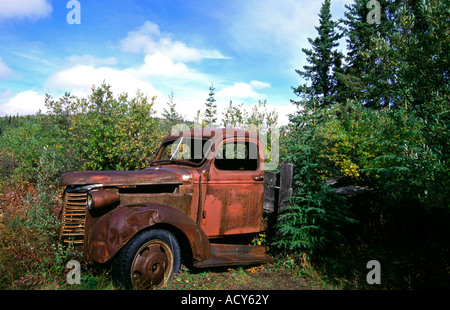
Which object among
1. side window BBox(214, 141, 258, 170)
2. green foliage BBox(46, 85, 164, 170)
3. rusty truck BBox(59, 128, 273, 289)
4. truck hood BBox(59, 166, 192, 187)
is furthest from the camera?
green foliage BBox(46, 85, 164, 170)

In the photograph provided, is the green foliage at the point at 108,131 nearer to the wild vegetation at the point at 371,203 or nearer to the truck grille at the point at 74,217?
the wild vegetation at the point at 371,203

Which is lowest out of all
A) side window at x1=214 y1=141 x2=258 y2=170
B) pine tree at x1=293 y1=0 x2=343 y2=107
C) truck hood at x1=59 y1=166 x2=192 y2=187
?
truck hood at x1=59 y1=166 x2=192 y2=187

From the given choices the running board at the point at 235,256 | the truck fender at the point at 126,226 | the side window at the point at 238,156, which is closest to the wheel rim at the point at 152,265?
the truck fender at the point at 126,226

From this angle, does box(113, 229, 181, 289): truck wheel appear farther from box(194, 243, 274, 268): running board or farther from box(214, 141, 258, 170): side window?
box(214, 141, 258, 170): side window

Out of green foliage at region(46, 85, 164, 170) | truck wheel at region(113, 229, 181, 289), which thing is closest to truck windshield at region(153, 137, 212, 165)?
truck wheel at region(113, 229, 181, 289)

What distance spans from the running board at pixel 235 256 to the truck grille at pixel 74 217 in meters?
1.51

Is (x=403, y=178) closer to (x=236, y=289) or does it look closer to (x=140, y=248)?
(x=236, y=289)

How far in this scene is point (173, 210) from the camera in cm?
356

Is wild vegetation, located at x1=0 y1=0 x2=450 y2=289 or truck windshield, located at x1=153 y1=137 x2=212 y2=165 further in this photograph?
truck windshield, located at x1=153 y1=137 x2=212 y2=165

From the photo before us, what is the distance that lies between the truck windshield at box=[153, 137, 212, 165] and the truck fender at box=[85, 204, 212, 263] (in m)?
1.07

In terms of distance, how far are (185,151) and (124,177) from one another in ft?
4.30

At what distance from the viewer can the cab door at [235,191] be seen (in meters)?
4.20

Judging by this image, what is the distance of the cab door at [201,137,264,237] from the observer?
4.20 meters
